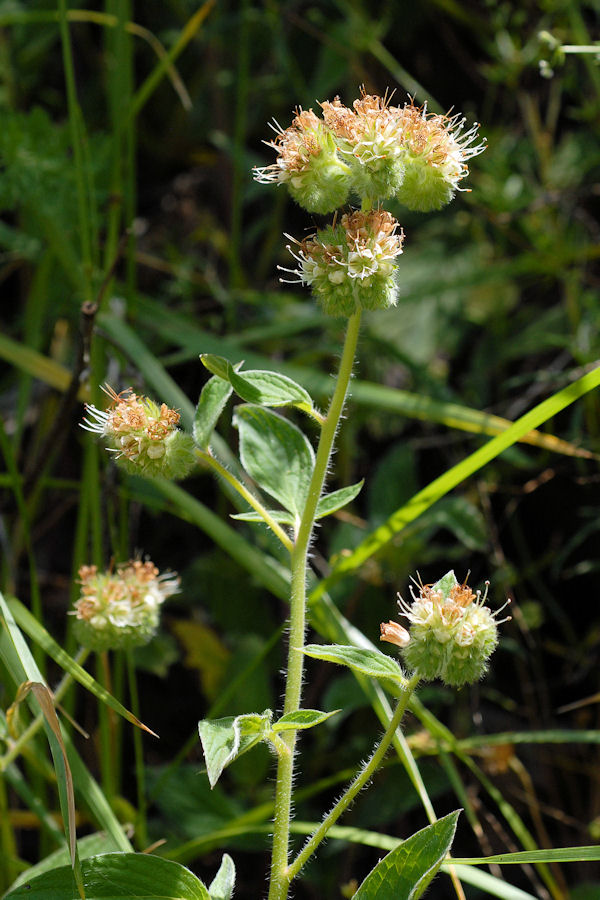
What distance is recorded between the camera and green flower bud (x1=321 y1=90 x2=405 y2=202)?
3.48ft

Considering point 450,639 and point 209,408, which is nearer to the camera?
point 450,639

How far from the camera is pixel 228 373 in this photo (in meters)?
1.09

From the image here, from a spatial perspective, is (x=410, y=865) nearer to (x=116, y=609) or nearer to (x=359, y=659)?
(x=359, y=659)

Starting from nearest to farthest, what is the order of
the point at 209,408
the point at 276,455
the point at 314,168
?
1. the point at 314,168
2. the point at 209,408
3. the point at 276,455

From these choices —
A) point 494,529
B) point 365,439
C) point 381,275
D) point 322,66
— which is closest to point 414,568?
point 494,529

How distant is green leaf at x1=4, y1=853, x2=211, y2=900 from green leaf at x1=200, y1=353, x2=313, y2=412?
1.96 ft

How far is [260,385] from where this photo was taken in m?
1.16

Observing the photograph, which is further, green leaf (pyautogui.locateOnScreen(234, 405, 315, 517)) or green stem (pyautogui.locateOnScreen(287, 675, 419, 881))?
green leaf (pyautogui.locateOnScreen(234, 405, 315, 517))

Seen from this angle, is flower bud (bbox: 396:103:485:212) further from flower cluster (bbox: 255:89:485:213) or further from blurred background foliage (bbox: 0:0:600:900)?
blurred background foliage (bbox: 0:0:600:900)

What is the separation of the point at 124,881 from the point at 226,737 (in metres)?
0.26

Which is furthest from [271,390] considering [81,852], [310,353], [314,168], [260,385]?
[310,353]

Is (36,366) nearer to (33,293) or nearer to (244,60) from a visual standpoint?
(33,293)

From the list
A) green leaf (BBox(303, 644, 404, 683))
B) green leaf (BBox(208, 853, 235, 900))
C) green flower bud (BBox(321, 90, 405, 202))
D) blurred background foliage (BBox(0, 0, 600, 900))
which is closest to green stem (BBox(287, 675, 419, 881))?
green leaf (BBox(303, 644, 404, 683))

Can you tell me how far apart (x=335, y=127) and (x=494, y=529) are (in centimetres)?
120
